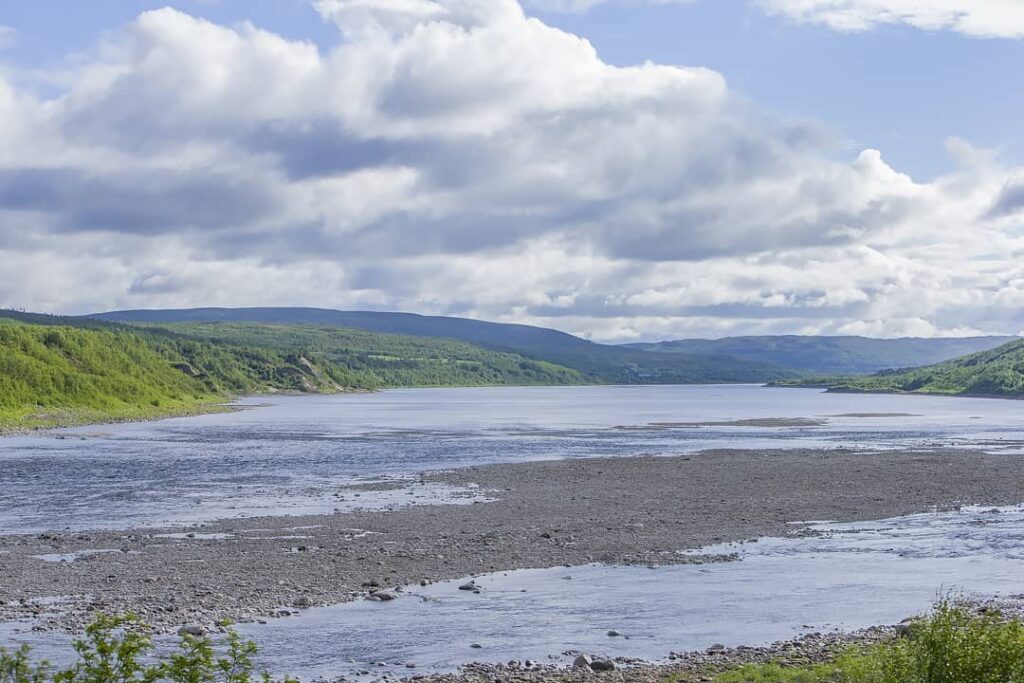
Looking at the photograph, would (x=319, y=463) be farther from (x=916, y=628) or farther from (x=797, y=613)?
(x=916, y=628)

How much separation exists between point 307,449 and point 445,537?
5633 cm

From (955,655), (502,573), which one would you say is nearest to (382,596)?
(502,573)

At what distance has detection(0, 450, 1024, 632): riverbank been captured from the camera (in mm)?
31703

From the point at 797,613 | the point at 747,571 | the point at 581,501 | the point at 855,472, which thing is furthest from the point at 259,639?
the point at 855,472

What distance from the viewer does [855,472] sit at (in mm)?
70750

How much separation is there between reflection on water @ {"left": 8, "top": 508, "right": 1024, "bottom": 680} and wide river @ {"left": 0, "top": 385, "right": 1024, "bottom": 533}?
20773 millimetres

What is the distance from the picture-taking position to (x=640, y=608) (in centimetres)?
3059

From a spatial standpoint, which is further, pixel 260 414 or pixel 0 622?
pixel 260 414

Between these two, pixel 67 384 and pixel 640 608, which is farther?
pixel 67 384

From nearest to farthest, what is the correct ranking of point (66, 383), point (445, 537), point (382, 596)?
1. point (382, 596)
2. point (445, 537)
3. point (66, 383)

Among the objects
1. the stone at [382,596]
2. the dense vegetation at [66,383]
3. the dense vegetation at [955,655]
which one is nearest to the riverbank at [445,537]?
the stone at [382,596]

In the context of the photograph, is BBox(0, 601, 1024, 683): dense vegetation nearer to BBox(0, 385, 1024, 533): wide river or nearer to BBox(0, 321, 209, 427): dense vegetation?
BBox(0, 385, 1024, 533): wide river

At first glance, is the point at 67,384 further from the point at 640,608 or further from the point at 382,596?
the point at 640,608

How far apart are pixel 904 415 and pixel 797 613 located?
158 meters
